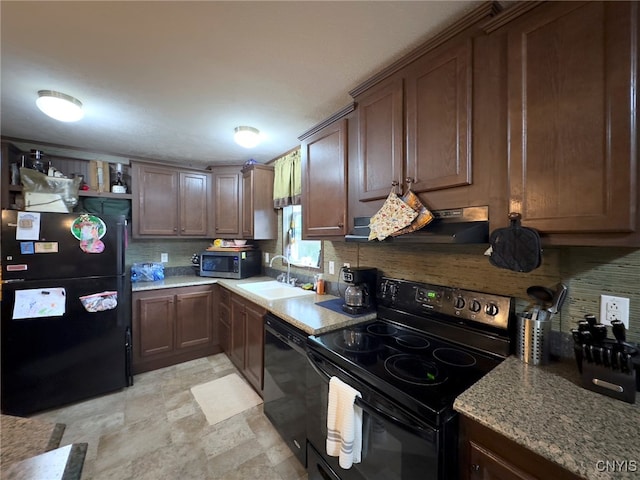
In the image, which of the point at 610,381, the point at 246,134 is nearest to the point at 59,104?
the point at 246,134

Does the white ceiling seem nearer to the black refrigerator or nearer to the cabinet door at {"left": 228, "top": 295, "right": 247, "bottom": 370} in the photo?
the black refrigerator

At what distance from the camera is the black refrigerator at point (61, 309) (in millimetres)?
1881

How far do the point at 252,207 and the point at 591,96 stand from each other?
109 inches

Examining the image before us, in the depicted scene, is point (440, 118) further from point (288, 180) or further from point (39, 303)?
point (39, 303)

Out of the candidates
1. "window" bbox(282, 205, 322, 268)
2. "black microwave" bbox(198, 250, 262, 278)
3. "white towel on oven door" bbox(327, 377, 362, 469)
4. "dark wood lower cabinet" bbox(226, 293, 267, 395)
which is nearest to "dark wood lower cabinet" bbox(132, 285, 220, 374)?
"black microwave" bbox(198, 250, 262, 278)

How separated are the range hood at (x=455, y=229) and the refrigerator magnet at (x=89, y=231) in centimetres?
245

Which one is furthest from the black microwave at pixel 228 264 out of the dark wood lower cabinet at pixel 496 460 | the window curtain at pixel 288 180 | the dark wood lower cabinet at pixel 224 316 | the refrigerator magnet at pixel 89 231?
the dark wood lower cabinet at pixel 496 460

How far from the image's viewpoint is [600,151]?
2.50 feet

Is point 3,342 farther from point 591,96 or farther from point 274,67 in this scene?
point 591,96

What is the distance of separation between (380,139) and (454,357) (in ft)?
3.91

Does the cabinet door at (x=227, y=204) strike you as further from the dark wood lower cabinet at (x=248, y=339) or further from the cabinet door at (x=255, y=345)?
the cabinet door at (x=255, y=345)

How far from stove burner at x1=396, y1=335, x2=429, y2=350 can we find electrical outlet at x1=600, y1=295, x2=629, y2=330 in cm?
70

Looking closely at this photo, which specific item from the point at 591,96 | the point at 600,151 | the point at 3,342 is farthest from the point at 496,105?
the point at 3,342

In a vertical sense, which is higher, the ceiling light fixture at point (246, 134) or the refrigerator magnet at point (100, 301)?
the ceiling light fixture at point (246, 134)
